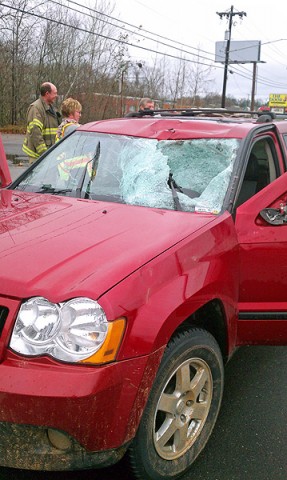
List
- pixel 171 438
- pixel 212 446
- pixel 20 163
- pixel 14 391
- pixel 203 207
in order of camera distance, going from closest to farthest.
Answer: pixel 14 391
pixel 171 438
pixel 212 446
pixel 203 207
pixel 20 163

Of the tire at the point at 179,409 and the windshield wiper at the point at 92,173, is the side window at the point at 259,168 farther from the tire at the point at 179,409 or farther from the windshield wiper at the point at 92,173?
the tire at the point at 179,409

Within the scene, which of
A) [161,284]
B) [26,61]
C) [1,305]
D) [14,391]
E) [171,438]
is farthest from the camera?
[26,61]

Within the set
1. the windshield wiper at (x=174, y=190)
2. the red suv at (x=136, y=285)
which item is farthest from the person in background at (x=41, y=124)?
the windshield wiper at (x=174, y=190)

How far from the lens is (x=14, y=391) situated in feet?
6.02

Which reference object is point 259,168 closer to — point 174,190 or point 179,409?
point 174,190

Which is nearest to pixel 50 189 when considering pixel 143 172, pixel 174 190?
pixel 143 172

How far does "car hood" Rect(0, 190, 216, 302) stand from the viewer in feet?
6.65

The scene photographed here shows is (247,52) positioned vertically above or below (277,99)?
above

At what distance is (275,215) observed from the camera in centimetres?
291

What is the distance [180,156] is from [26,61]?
36438 mm

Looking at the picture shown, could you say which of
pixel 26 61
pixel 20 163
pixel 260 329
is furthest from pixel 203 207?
pixel 26 61

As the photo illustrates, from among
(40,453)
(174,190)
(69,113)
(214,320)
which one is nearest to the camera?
(40,453)

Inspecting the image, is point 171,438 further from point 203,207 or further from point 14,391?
point 203,207

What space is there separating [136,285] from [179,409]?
0.72 m
